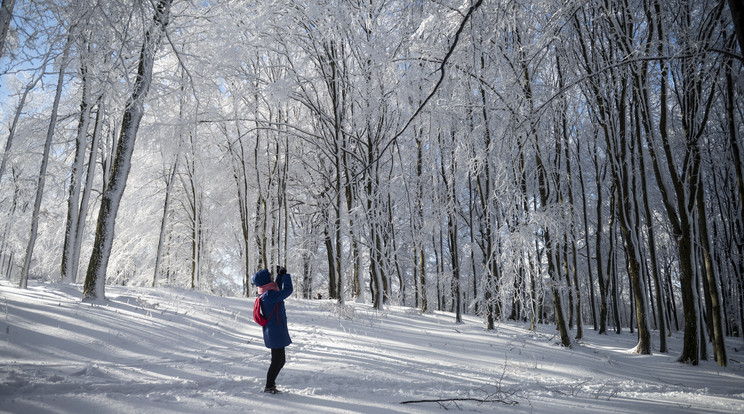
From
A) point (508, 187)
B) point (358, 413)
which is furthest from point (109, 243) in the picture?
point (508, 187)

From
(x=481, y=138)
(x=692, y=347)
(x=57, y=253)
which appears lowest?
(x=692, y=347)

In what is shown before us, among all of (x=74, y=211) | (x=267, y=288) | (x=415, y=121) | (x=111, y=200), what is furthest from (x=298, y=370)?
(x=74, y=211)

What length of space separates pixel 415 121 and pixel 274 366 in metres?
7.70

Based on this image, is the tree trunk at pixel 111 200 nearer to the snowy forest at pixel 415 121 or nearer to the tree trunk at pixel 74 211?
the snowy forest at pixel 415 121

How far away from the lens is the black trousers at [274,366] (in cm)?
390

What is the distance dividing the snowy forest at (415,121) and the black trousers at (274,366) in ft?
7.19

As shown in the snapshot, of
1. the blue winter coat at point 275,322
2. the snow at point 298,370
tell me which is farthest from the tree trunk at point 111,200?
the blue winter coat at point 275,322

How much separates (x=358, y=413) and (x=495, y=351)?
→ 417 cm

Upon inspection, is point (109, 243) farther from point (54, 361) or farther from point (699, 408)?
point (699, 408)

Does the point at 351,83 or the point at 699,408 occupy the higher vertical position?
the point at 351,83

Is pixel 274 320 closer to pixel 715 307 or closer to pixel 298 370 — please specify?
pixel 298 370

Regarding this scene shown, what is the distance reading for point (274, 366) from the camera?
12.9 ft

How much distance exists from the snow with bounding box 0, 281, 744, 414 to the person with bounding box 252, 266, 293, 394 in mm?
265

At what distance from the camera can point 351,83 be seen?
10781mm
